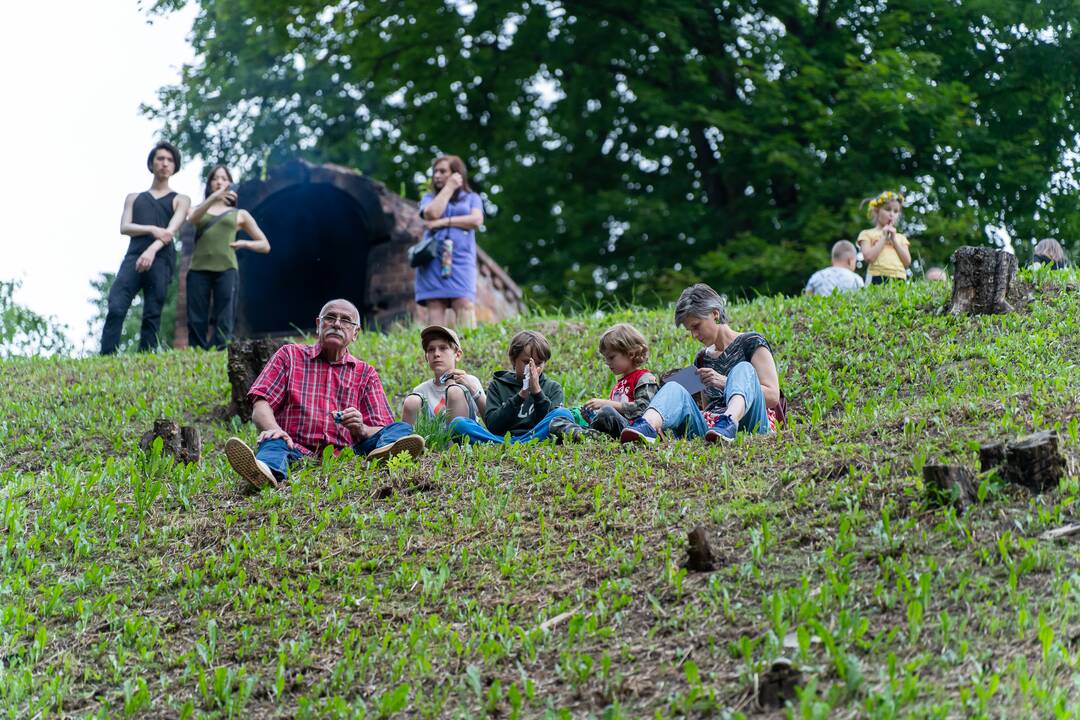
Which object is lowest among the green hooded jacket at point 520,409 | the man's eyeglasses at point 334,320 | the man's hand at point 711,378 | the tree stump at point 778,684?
the tree stump at point 778,684

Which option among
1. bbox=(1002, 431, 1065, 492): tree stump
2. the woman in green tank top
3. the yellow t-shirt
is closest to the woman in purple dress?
the woman in green tank top

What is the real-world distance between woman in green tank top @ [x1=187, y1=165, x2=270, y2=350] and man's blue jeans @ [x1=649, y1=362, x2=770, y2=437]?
6943 mm

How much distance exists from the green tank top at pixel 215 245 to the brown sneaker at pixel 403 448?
6403 mm

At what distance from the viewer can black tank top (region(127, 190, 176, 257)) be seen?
46.5 feet

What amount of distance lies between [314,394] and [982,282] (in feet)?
18.6

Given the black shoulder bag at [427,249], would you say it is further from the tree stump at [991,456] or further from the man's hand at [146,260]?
the tree stump at [991,456]

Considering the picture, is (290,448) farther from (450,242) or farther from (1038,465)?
(450,242)

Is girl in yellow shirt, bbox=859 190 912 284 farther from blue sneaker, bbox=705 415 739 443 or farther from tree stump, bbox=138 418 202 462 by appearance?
tree stump, bbox=138 418 202 462

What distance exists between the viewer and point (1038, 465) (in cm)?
643

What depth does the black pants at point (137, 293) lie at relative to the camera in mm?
14117

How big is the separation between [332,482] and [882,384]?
4262 mm

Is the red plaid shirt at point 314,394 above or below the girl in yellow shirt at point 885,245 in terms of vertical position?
below

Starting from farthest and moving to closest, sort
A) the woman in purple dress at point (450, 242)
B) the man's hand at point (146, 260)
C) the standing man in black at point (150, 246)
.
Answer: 1. the standing man in black at point (150, 246)
2. the man's hand at point (146, 260)
3. the woman in purple dress at point (450, 242)

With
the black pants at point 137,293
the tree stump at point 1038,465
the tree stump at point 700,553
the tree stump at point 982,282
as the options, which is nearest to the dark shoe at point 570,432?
the tree stump at point 700,553
